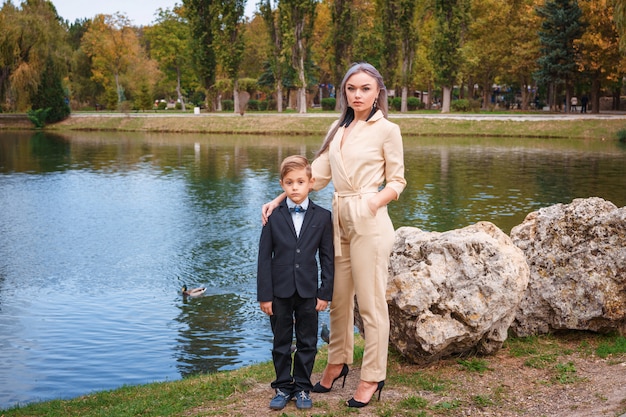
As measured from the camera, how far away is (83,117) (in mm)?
60406

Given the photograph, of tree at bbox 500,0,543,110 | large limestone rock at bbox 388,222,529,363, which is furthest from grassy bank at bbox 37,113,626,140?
large limestone rock at bbox 388,222,529,363

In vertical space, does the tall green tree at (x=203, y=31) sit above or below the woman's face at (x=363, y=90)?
above

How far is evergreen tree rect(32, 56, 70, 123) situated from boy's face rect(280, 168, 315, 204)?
183 ft

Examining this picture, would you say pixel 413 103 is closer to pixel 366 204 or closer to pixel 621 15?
pixel 621 15

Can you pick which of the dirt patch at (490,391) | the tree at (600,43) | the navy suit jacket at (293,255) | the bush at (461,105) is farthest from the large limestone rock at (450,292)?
the bush at (461,105)

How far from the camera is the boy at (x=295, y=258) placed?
5215 mm

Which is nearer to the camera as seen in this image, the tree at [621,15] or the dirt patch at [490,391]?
the dirt patch at [490,391]

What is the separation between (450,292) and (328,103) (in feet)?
210

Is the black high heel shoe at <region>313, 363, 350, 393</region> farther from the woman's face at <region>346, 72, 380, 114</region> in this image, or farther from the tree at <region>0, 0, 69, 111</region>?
the tree at <region>0, 0, 69, 111</region>

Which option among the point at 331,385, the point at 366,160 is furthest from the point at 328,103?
the point at 366,160

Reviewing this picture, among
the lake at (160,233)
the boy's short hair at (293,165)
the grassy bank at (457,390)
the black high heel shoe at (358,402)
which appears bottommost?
the lake at (160,233)

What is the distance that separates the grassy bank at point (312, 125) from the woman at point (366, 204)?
42960mm

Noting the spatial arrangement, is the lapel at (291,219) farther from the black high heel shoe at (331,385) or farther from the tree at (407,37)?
the tree at (407,37)

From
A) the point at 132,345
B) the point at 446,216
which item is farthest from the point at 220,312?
the point at 446,216
